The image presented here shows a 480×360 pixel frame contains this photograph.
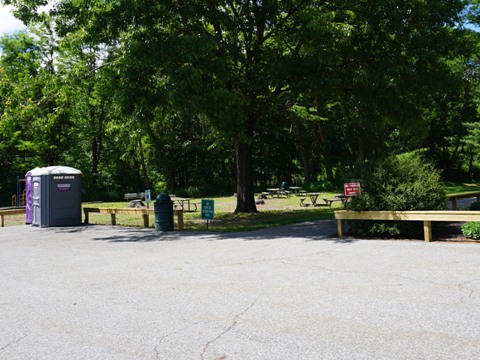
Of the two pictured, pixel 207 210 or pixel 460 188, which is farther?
pixel 460 188

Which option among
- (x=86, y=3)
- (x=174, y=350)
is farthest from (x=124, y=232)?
(x=174, y=350)

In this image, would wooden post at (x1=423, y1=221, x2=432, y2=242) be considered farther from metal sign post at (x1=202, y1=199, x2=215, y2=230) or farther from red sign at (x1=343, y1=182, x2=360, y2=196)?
metal sign post at (x1=202, y1=199, x2=215, y2=230)

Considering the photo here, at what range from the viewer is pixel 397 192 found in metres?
10.9

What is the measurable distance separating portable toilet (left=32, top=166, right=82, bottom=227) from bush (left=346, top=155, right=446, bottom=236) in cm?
1061

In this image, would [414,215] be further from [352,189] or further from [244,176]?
[244,176]

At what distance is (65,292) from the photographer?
6.72 meters

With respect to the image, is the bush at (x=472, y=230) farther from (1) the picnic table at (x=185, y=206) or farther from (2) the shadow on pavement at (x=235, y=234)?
(1) the picnic table at (x=185, y=206)

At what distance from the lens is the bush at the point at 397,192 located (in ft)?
34.9

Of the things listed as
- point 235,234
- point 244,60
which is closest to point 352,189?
point 235,234

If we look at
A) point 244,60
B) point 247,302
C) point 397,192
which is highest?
point 244,60

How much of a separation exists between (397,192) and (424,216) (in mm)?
1017

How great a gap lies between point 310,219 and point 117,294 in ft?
35.3

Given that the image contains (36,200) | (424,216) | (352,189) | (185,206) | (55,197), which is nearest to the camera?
(424,216)

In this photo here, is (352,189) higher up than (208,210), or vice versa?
(352,189)
